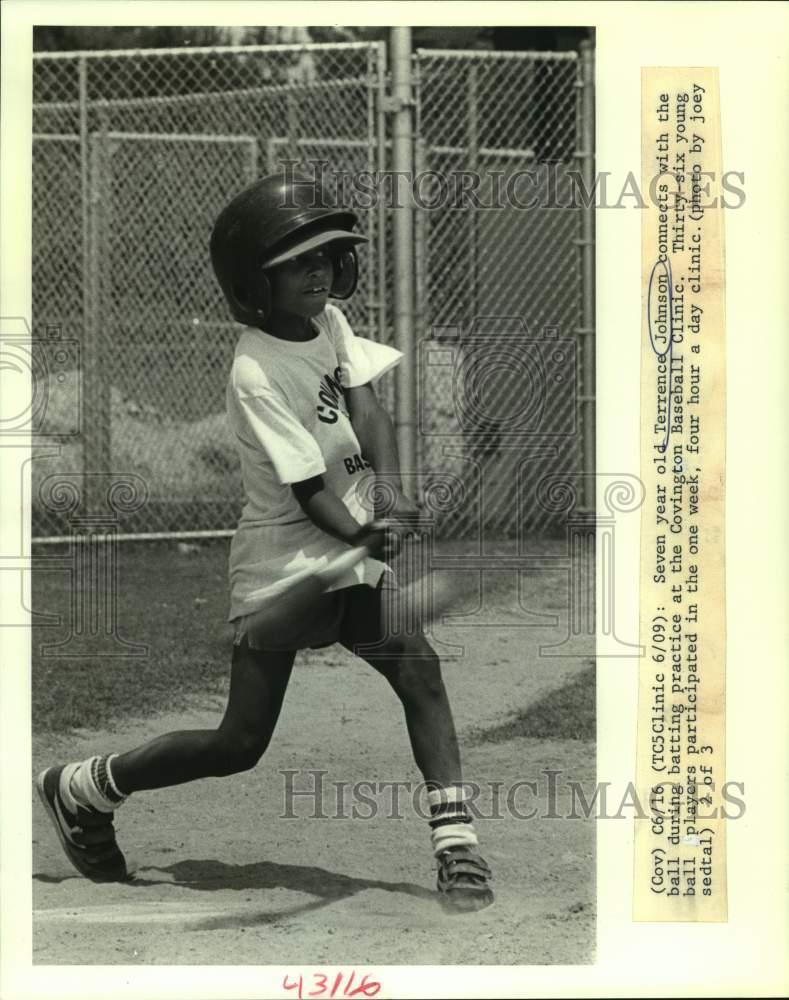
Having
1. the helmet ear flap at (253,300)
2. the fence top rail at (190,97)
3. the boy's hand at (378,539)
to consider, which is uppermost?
A: the fence top rail at (190,97)

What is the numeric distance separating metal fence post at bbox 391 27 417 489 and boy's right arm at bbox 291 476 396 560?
69.9 inches

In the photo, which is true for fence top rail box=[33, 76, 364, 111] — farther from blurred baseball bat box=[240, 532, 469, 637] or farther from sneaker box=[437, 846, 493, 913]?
sneaker box=[437, 846, 493, 913]

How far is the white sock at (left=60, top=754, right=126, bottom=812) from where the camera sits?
3.98 m

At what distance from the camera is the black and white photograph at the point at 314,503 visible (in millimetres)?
3820

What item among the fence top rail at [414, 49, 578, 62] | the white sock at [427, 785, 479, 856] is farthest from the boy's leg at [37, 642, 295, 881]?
the fence top rail at [414, 49, 578, 62]

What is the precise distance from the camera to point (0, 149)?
3895mm

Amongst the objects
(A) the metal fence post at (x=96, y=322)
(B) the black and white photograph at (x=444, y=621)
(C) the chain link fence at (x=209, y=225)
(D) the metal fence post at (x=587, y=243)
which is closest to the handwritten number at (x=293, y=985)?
(B) the black and white photograph at (x=444, y=621)

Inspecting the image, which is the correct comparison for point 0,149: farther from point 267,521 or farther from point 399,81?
point 399,81

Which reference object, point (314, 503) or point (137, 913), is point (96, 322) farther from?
point (137, 913)

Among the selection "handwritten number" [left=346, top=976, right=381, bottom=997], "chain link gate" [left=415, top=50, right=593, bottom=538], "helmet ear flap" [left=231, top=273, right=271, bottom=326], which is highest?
"chain link gate" [left=415, top=50, right=593, bottom=538]

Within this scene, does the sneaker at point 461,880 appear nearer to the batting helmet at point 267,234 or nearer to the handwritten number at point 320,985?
the handwritten number at point 320,985

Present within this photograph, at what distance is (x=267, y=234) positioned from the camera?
3770 millimetres

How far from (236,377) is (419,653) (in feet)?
2.74

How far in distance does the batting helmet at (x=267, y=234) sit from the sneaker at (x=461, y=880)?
1433mm
